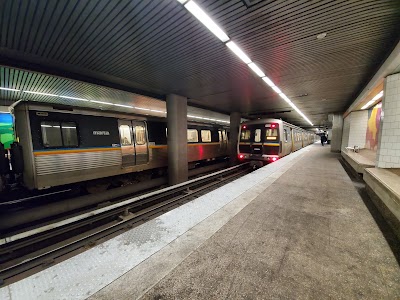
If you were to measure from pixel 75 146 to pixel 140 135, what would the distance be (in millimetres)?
2377

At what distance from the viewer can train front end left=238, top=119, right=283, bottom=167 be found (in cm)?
878

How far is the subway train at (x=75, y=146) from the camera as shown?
4.55m

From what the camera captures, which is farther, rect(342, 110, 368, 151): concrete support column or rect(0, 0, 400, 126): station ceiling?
rect(342, 110, 368, 151): concrete support column

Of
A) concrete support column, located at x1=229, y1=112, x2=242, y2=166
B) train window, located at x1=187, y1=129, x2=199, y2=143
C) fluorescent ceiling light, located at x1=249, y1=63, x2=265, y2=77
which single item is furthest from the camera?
concrete support column, located at x1=229, y1=112, x2=242, y2=166

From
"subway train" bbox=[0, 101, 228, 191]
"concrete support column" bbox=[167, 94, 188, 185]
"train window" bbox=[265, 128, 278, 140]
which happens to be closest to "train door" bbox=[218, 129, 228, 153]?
"train window" bbox=[265, 128, 278, 140]

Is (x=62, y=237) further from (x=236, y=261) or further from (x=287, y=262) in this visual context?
(x=287, y=262)

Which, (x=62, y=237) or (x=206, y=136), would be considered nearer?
(x=62, y=237)

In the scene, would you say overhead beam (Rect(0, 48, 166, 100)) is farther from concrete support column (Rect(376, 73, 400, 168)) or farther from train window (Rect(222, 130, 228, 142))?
concrete support column (Rect(376, 73, 400, 168))

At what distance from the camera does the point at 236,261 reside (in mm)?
1593

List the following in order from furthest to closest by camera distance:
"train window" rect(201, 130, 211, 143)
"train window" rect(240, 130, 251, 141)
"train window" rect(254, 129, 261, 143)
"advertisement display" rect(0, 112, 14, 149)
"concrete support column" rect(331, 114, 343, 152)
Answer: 1. "concrete support column" rect(331, 114, 343, 152)
2. "train window" rect(201, 130, 211, 143)
3. "advertisement display" rect(0, 112, 14, 149)
4. "train window" rect(240, 130, 251, 141)
5. "train window" rect(254, 129, 261, 143)

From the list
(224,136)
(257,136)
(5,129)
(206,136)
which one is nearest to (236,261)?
(257,136)

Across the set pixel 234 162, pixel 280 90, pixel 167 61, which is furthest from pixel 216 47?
pixel 234 162

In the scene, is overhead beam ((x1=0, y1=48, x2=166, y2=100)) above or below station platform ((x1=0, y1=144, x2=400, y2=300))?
above

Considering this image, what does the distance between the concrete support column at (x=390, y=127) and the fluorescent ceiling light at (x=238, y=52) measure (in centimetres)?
356
